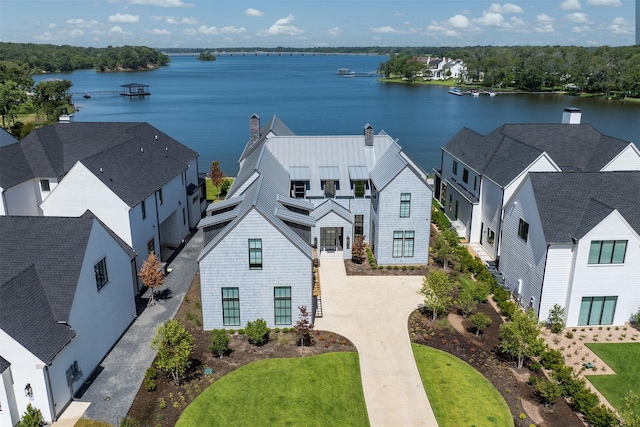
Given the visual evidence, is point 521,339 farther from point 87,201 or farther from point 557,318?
point 87,201

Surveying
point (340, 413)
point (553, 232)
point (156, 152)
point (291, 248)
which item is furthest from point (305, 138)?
point (340, 413)

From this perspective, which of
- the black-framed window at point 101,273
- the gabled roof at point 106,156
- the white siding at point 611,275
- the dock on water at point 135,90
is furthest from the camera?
the dock on water at point 135,90

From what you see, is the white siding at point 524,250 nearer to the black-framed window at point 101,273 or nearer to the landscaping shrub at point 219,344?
the landscaping shrub at point 219,344

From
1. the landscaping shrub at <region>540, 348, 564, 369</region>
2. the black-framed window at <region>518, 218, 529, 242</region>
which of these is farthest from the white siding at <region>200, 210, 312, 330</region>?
the black-framed window at <region>518, 218, 529, 242</region>

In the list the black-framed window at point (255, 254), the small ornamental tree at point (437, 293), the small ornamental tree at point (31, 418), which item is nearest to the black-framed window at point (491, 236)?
the small ornamental tree at point (437, 293)

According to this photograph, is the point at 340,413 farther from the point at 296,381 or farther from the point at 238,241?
the point at 238,241

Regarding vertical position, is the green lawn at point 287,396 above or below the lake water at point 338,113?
below

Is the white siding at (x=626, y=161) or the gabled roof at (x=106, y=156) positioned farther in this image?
the white siding at (x=626, y=161)

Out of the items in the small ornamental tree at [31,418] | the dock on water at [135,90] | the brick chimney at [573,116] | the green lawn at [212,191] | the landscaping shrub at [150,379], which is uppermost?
the brick chimney at [573,116]
